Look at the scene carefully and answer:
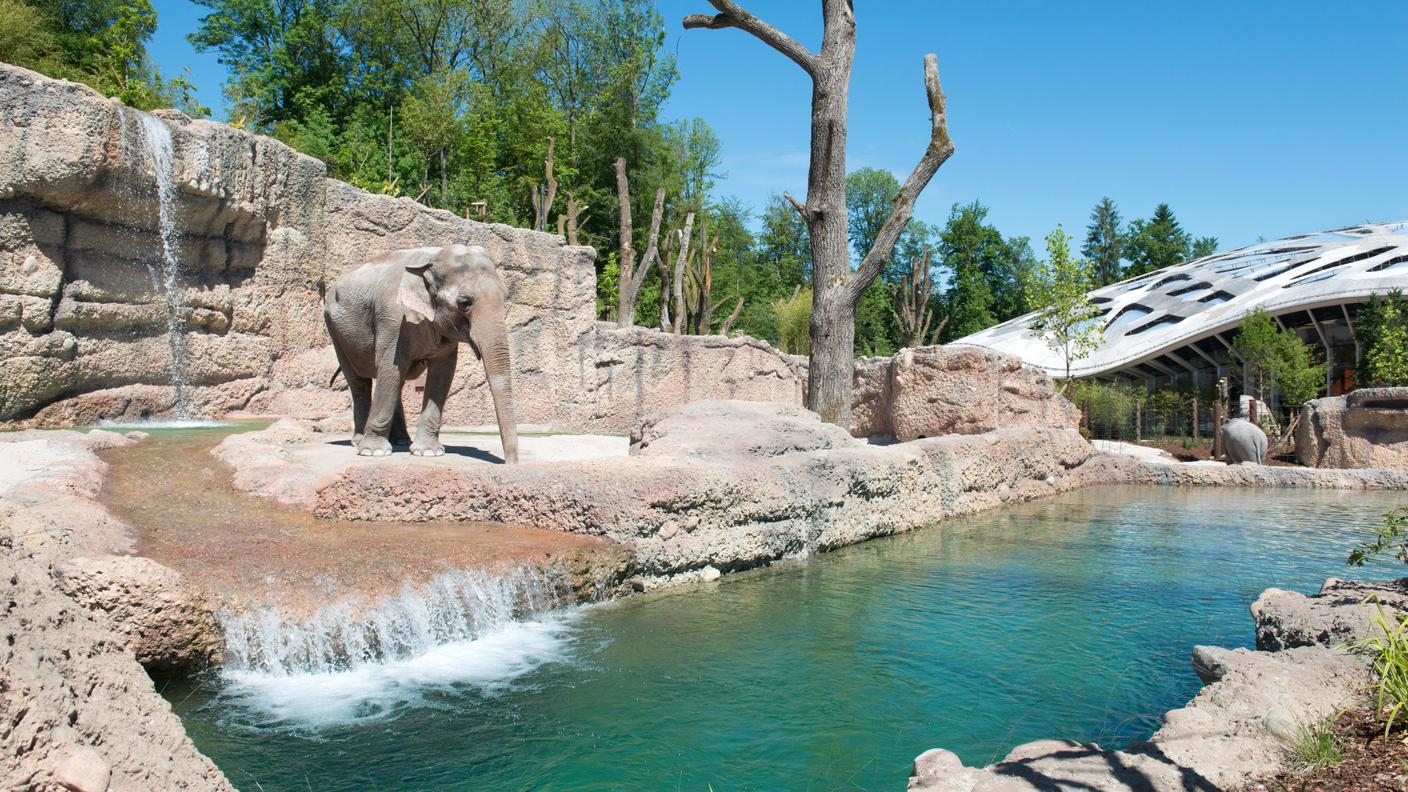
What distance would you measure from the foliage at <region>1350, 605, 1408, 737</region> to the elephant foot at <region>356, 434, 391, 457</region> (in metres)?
5.95

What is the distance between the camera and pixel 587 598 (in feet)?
17.4

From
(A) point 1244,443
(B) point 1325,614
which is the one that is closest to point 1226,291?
(A) point 1244,443

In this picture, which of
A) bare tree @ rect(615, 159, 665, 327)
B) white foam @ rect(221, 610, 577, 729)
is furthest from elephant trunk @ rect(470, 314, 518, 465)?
bare tree @ rect(615, 159, 665, 327)

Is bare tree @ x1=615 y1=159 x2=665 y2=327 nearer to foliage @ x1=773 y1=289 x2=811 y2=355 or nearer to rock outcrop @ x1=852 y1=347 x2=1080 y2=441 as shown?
rock outcrop @ x1=852 y1=347 x2=1080 y2=441

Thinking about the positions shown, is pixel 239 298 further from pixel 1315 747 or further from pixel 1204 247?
pixel 1204 247

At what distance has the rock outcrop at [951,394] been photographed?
43.8 ft

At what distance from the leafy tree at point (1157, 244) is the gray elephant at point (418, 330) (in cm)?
5543

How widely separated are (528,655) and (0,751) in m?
2.66

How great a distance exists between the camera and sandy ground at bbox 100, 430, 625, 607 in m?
4.38

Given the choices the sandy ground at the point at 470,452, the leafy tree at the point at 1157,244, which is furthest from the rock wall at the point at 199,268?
the leafy tree at the point at 1157,244

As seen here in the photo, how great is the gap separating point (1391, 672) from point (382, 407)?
6259 millimetres

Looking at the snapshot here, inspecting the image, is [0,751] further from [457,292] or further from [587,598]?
[457,292]

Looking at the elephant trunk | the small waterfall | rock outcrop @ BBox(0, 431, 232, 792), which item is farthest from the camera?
the elephant trunk

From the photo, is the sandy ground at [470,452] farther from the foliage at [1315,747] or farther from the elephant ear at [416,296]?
the foliage at [1315,747]
